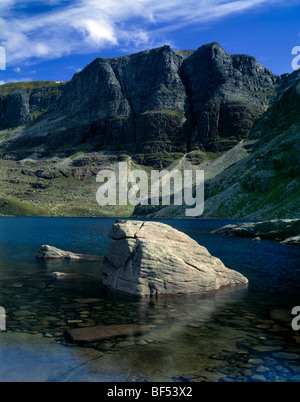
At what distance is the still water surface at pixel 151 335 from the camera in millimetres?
10281

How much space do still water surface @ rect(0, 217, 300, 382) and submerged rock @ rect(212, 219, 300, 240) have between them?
1712 inches

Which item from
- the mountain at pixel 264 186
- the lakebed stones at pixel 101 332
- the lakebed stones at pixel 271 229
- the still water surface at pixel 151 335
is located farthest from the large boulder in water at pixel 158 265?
the mountain at pixel 264 186

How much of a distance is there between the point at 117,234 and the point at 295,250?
3393 centimetres

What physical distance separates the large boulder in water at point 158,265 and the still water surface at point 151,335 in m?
1.18

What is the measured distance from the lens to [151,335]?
→ 13.7 m

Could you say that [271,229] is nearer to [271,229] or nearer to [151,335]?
[271,229]

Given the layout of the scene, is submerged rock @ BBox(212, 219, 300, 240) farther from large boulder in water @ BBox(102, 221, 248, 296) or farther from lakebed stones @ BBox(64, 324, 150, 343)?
lakebed stones @ BBox(64, 324, 150, 343)

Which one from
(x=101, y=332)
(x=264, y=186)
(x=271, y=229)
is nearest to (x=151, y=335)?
(x=101, y=332)

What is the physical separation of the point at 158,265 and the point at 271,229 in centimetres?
5454

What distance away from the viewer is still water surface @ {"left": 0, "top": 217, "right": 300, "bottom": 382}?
405 inches

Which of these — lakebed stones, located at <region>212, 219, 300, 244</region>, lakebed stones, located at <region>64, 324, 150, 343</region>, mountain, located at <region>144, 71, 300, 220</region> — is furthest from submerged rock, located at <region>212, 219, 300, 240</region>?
lakebed stones, located at <region>64, 324, 150, 343</region>
